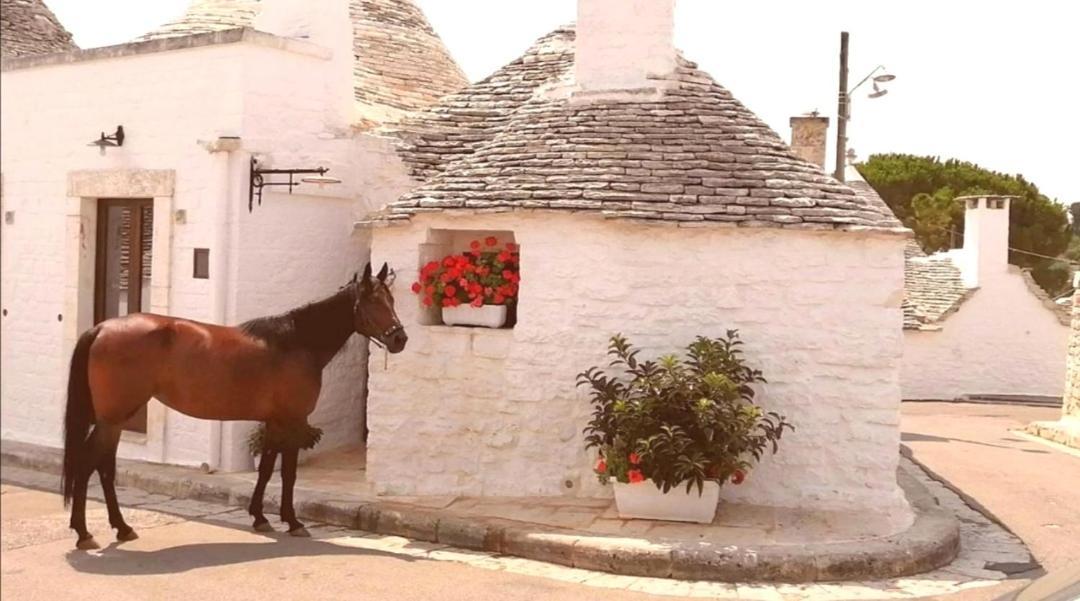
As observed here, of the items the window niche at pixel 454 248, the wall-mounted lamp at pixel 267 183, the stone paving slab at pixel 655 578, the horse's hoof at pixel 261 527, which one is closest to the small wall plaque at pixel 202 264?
the wall-mounted lamp at pixel 267 183

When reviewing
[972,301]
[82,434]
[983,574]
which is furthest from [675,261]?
[82,434]

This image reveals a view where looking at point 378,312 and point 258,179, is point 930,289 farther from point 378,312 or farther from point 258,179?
point 258,179

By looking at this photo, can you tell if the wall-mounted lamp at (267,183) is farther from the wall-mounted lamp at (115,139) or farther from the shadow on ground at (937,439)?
the shadow on ground at (937,439)

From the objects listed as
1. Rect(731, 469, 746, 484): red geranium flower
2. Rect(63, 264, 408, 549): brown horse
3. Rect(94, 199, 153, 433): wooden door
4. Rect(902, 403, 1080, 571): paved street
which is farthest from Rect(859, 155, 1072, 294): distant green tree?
Rect(94, 199, 153, 433): wooden door

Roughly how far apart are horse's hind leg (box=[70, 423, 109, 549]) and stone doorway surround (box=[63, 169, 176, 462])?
58 centimetres

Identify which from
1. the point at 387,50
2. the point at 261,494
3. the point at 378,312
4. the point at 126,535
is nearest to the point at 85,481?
the point at 126,535

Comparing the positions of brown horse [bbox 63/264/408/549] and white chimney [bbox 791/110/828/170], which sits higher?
white chimney [bbox 791/110/828/170]

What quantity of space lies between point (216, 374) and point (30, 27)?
8.57 feet

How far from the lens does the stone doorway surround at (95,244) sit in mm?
3033

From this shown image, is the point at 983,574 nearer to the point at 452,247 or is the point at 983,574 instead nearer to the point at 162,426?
the point at 452,247

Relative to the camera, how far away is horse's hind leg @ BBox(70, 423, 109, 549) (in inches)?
163

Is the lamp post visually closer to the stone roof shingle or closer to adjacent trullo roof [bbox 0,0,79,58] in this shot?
the stone roof shingle

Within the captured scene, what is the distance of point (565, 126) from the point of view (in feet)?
22.0

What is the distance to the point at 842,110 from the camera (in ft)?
14.7
